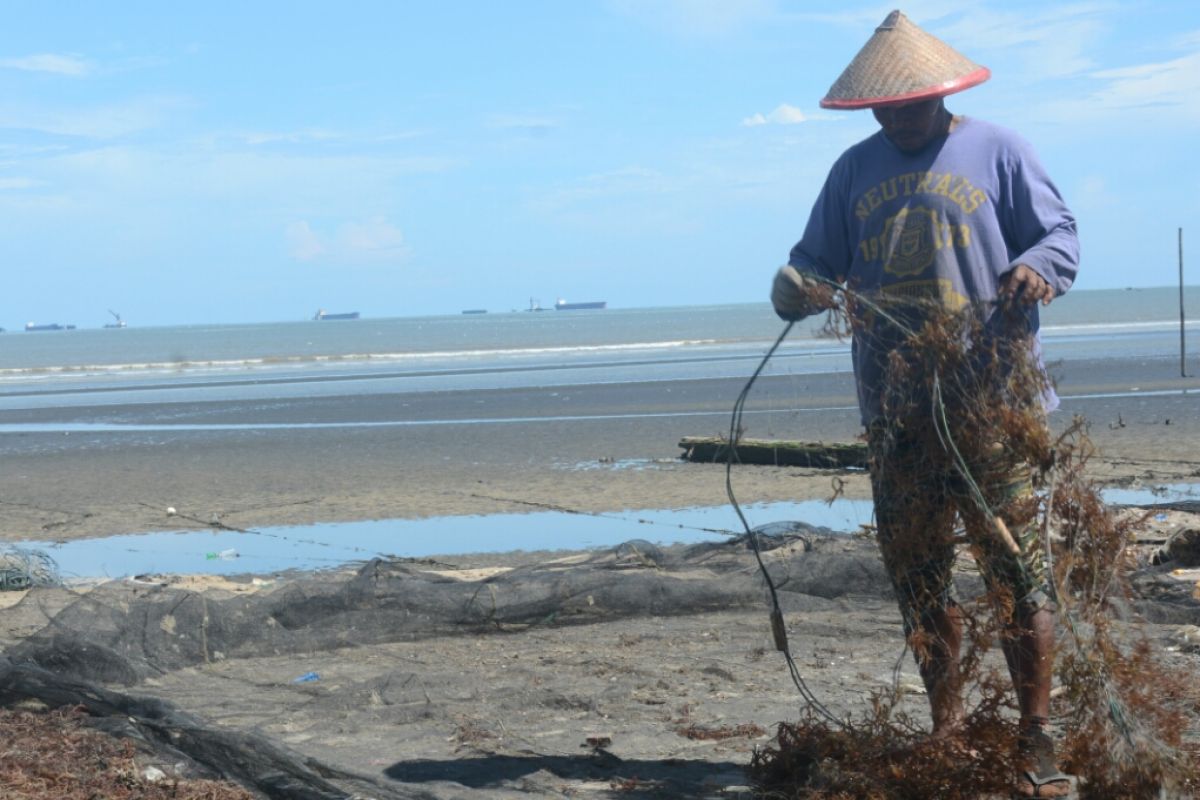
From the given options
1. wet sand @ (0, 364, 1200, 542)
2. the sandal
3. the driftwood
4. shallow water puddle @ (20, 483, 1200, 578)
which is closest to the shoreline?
wet sand @ (0, 364, 1200, 542)

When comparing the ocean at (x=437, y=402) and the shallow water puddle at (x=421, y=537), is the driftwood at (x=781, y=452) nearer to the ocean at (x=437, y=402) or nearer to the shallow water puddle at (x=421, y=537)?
the shallow water puddle at (x=421, y=537)

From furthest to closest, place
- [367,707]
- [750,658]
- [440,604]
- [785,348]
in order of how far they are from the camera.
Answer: [785,348] < [440,604] < [750,658] < [367,707]

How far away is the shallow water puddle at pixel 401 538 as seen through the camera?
951cm

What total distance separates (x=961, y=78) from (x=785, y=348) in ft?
112

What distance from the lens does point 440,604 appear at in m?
6.11

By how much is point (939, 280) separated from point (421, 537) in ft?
24.1

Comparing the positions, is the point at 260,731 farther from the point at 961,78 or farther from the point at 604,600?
the point at 961,78

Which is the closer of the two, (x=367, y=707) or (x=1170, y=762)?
(x=1170, y=762)

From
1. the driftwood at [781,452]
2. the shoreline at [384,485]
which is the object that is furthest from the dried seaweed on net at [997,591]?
the driftwood at [781,452]

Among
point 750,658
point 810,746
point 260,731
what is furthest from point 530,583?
point 810,746

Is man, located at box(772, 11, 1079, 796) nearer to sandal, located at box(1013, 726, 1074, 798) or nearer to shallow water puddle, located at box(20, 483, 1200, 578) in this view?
sandal, located at box(1013, 726, 1074, 798)

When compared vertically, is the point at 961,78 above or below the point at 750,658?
above

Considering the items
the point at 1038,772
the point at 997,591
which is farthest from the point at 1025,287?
the point at 1038,772

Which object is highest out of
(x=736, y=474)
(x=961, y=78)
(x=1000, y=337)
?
(x=961, y=78)
